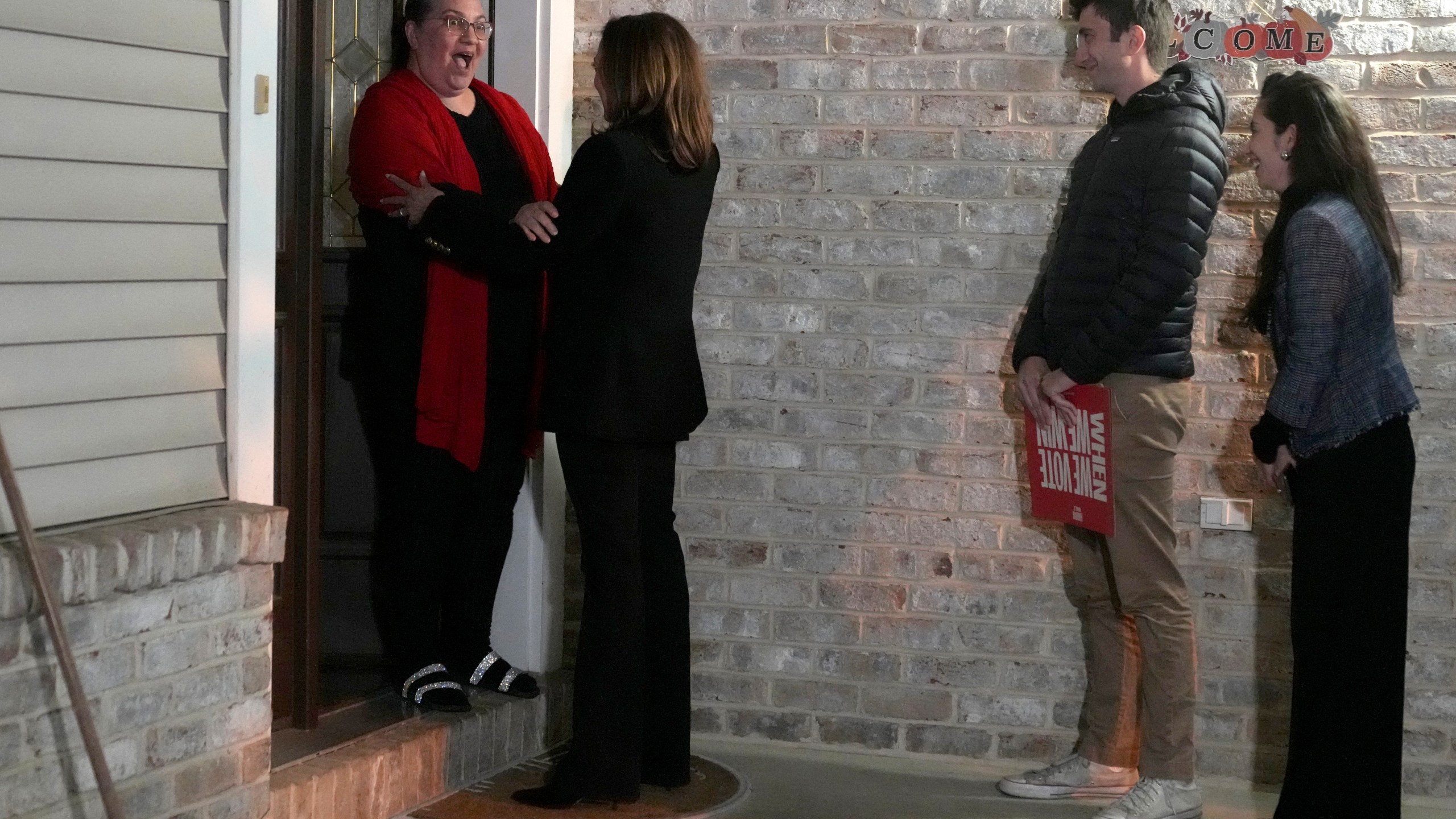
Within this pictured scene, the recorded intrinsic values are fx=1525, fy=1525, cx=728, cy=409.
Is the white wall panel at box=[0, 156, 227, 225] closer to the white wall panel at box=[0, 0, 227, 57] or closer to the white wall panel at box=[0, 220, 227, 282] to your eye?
the white wall panel at box=[0, 220, 227, 282]

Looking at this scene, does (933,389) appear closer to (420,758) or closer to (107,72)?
(420,758)

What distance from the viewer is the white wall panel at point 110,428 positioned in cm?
230

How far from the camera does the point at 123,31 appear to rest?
8.02ft

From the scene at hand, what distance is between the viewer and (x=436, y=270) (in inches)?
136

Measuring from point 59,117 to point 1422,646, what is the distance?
3168mm

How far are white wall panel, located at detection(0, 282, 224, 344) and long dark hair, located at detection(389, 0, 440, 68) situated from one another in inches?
42.1

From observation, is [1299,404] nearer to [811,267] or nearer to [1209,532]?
[1209,532]

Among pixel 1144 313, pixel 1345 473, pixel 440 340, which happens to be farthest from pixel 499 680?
pixel 1345 473

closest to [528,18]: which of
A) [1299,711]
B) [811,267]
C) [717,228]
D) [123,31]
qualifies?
[717,228]

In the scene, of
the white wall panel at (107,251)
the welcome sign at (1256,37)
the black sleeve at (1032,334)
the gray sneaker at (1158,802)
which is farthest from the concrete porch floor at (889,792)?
the welcome sign at (1256,37)

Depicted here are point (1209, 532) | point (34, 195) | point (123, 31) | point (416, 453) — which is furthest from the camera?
point (1209, 532)

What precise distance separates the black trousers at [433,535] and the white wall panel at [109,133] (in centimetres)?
99

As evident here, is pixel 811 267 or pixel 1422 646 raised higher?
pixel 811 267

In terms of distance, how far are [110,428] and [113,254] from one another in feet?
0.92
